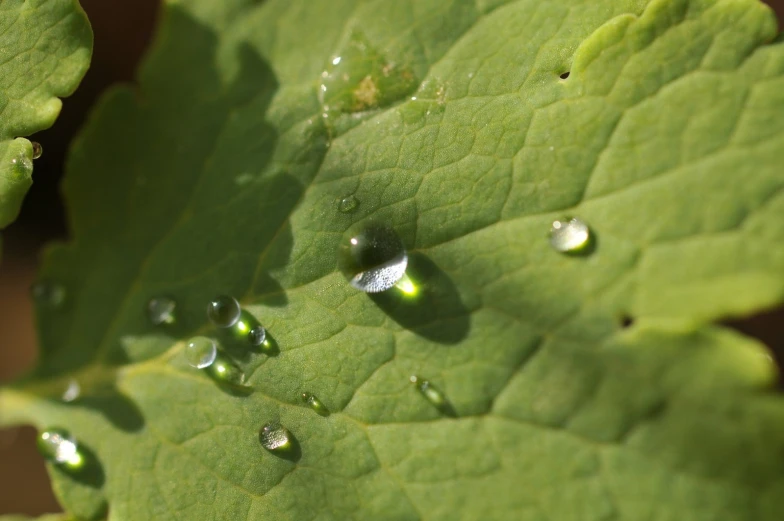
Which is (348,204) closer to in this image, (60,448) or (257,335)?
(257,335)

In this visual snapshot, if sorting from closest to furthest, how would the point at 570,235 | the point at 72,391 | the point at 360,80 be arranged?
the point at 570,235 → the point at 360,80 → the point at 72,391

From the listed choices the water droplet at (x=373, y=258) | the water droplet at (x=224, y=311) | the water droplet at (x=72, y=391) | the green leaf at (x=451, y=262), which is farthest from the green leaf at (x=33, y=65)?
the water droplet at (x=373, y=258)

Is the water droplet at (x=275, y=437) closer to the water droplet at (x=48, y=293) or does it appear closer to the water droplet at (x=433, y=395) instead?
the water droplet at (x=433, y=395)

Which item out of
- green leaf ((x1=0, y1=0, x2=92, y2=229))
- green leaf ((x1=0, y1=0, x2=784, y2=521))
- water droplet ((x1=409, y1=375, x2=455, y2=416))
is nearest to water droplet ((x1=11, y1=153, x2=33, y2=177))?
green leaf ((x1=0, y1=0, x2=92, y2=229))

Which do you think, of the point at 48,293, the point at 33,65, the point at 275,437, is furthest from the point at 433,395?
the point at 48,293

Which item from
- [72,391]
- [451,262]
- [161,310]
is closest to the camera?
[451,262]

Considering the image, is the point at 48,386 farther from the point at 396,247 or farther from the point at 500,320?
the point at 500,320

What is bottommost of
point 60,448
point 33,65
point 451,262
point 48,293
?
point 60,448
